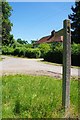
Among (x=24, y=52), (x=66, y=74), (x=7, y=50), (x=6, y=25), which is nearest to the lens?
(x=66, y=74)

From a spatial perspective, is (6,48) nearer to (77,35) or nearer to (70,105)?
(77,35)

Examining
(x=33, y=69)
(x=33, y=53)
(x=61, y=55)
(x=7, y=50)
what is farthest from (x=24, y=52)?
(x=33, y=69)

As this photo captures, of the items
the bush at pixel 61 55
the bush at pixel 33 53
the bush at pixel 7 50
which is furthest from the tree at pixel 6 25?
the bush at pixel 7 50

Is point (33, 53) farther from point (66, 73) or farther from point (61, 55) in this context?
point (66, 73)

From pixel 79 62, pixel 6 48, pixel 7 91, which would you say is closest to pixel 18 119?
pixel 7 91

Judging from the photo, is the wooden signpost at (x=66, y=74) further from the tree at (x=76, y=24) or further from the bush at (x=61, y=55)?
the tree at (x=76, y=24)

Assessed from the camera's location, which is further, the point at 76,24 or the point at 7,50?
the point at 7,50

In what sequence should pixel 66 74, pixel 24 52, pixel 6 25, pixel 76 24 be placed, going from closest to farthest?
1. pixel 66 74
2. pixel 6 25
3. pixel 76 24
4. pixel 24 52

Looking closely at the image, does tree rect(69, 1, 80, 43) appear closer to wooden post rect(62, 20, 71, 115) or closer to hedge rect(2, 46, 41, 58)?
hedge rect(2, 46, 41, 58)

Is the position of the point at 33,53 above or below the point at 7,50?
below

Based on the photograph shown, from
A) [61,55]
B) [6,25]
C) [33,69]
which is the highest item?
[6,25]

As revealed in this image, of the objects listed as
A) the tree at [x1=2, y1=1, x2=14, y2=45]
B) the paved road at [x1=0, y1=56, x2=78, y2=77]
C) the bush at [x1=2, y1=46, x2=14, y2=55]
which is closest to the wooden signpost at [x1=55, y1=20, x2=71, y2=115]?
the paved road at [x1=0, y1=56, x2=78, y2=77]

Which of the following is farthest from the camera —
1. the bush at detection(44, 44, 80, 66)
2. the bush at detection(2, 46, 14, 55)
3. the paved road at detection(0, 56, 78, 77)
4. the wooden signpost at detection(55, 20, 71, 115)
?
the bush at detection(2, 46, 14, 55)

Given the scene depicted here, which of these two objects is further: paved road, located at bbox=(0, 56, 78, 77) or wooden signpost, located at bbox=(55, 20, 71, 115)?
paved road, located at bbox=(0, 56, 78, 77)
